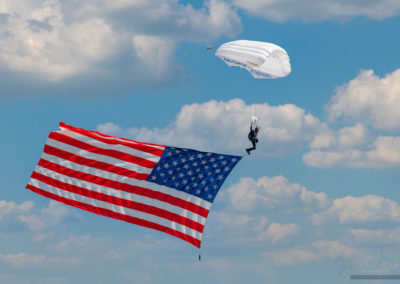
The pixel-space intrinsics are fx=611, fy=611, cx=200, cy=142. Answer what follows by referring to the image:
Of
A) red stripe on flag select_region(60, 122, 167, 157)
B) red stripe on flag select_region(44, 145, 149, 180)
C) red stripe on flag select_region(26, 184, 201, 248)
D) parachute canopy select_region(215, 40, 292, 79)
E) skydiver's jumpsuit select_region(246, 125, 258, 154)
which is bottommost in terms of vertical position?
red stripe on flag select_region(26, 184, 201, 248)

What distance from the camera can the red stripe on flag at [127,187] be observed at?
31.8m

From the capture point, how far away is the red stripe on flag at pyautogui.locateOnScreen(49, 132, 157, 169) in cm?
3281

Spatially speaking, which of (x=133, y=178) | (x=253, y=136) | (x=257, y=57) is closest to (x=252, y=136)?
(x=253, y=136)

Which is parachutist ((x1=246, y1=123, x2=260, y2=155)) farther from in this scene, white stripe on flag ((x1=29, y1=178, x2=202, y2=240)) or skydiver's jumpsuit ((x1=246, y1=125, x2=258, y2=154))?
white stripe on flag ((x1=29, y1=178, x2=202, y2=240))

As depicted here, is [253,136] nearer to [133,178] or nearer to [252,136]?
[252,136]

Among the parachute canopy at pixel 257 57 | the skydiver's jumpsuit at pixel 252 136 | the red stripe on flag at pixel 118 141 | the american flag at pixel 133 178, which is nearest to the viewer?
the american flag at pixel 133 178

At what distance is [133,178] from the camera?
107ft

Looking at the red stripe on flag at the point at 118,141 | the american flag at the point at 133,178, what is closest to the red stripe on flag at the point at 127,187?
the american flag at the point at 133,178

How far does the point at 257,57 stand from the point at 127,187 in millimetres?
10834

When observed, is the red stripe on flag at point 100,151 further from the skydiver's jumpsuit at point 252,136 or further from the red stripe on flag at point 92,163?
the skydiver's jumpsuit at point 252,136

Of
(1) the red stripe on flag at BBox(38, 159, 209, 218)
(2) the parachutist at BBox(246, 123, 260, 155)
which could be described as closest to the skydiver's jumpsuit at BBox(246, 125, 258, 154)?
(2) the parachutist at BBox(246, 123, 260, 155)

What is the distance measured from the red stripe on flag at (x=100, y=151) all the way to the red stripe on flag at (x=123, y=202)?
2122mm

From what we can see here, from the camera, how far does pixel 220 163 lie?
32.4 metres

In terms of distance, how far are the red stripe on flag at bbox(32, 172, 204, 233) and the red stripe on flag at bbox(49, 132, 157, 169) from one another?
212 centimetres
